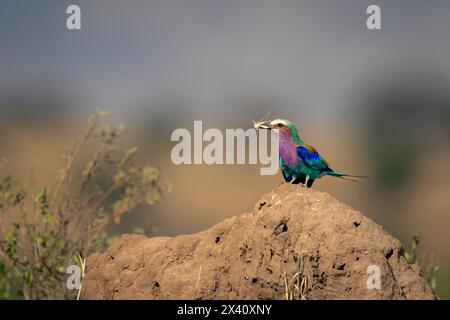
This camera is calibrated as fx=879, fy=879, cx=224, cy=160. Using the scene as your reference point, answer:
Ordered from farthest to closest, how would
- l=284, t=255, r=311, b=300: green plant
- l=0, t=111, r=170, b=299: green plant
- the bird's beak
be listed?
l=0, t=111, r=170, b=299: green plant < the bird's beak < l=284, t=255, r=311, b=300: green plant

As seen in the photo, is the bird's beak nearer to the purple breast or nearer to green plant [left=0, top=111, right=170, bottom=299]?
the purple breast

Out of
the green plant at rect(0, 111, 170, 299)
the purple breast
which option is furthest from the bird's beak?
the green plant at rect(0, 111, 170, 299)

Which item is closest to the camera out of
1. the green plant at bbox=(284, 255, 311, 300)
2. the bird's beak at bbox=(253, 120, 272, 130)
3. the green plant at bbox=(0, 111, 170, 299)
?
the green plant at bbox=(284, 255, 311, 300)

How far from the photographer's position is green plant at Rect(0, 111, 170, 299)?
9.52m

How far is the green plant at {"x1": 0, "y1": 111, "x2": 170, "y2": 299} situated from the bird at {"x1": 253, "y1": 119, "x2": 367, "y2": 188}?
272 cm

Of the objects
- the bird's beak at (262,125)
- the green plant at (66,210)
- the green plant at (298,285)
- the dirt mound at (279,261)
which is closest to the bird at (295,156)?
the bird's beak at (262,125)

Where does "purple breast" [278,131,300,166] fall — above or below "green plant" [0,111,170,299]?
above

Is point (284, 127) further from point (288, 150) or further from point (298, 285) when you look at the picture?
point (298, 285)

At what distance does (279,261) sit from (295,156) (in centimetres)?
121

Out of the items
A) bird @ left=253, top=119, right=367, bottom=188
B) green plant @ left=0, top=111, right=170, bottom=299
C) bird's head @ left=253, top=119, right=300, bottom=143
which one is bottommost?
green plant @ left=0, top=111, right=170, bottom=299

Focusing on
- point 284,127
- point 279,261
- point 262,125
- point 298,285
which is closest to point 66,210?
point 262,125

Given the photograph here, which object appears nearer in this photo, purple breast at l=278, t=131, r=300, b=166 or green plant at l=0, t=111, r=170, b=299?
purple breast at l=278, t=131, r=300, b=166

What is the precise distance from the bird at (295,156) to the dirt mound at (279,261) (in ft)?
1.36

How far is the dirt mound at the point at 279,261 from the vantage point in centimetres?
658
